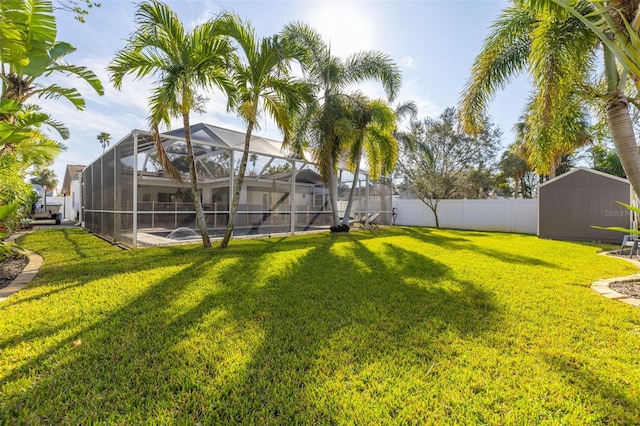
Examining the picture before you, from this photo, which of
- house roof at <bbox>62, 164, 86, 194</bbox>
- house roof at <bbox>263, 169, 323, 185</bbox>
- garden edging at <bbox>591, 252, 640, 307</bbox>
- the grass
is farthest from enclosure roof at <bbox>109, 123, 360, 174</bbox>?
house roof at <bbox>62, 164, 86, 194</bbox>

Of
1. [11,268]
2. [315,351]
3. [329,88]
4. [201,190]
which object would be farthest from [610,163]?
[11,268]

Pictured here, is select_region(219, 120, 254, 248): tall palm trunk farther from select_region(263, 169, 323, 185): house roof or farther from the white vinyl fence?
the white vinyl fence

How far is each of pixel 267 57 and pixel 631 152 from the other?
748 cm

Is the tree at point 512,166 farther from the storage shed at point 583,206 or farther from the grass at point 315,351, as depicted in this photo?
the grass at point 315,351

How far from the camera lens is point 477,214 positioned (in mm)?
17750

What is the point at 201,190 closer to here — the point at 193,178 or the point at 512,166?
the point at 193,178

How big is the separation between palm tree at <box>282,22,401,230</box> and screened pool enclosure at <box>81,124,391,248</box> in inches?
57.1

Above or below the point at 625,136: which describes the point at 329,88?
above

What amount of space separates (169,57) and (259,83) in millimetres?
2215

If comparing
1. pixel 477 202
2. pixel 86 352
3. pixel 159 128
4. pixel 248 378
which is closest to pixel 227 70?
pixel 159 128

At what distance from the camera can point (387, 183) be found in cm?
1769

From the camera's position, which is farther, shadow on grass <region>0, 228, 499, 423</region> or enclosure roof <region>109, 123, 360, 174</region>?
enclosure roof <region>109, 123, 360, 174</region>

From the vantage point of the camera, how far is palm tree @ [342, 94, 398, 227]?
11.8 meters

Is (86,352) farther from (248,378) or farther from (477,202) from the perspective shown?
(477,202)
